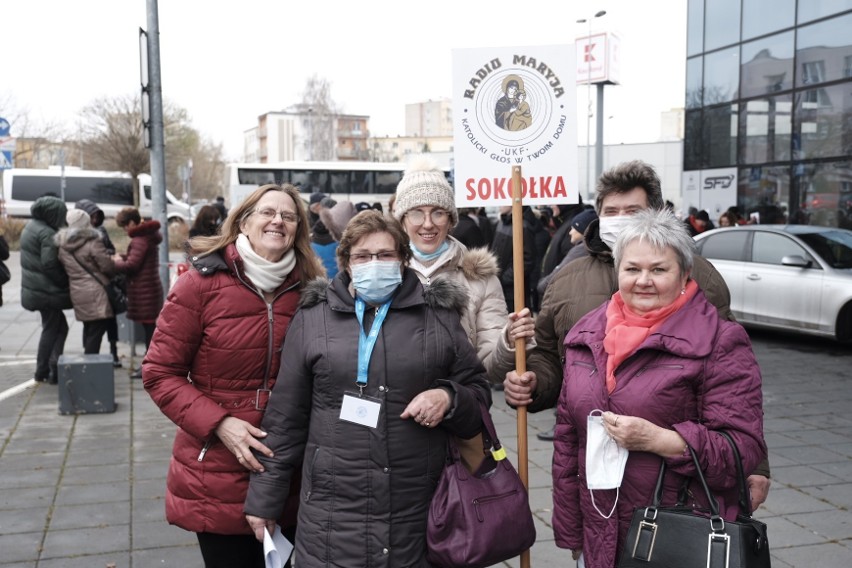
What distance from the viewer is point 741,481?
8.05 ft

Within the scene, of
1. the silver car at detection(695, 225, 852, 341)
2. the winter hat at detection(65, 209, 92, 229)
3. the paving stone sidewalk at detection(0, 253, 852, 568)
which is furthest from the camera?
the silver car at detection(695, 225, 852, 341)

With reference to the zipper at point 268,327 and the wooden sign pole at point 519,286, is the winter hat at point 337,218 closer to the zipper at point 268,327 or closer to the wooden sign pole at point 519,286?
the wooden sign pole at point 519,286

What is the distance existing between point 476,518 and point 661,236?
3.56 ft

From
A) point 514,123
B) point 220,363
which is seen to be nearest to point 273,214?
point 220,363

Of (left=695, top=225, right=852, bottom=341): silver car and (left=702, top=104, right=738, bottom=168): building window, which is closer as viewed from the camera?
(left=695, top=225, right=852, bottom=341): silver car

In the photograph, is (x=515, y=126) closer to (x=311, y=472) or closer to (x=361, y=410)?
(x=361, y=410)

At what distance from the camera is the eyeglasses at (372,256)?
2900 mm

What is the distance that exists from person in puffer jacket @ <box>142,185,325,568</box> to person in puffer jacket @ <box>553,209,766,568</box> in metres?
1.12

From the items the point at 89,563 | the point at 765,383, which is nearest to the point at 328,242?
the point at 89,563

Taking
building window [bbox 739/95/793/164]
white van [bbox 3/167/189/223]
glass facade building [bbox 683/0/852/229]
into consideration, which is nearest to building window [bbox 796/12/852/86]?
glass facade building [bbox 683/0/852/229]

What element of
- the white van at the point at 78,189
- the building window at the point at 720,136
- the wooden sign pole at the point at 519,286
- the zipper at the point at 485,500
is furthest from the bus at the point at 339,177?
the zipper at the point at 485,500

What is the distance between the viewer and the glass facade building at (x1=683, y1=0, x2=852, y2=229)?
1748 cm

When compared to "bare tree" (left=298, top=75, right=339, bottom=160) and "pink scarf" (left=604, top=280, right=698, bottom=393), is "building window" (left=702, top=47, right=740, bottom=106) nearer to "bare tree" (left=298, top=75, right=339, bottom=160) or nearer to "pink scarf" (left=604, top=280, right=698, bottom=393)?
"pink scarf" (left=604, top=280, right=698, bottom=393)

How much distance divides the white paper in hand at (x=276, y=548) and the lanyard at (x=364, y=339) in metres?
0.64
